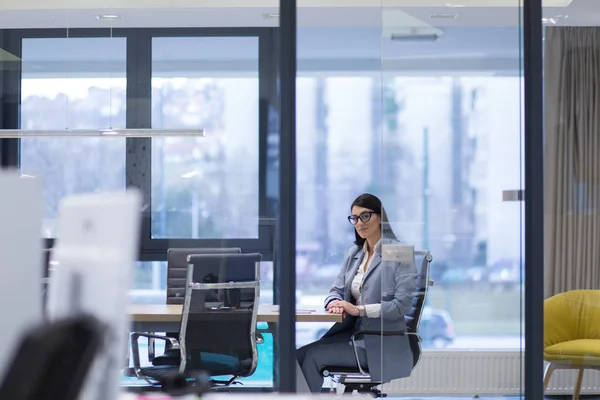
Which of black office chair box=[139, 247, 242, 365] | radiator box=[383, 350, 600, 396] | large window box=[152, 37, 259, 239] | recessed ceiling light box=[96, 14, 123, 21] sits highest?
recessed ceiling light box=[96, 14, 123, 21]

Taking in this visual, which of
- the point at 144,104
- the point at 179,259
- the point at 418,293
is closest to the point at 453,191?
the point at 418,293

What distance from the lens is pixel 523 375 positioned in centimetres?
408

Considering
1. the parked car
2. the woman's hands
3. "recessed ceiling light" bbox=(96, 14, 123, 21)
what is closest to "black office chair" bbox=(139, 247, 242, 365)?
the woman's hands

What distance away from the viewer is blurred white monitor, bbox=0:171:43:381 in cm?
160

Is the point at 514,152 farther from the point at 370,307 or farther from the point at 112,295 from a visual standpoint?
the point at 112,295

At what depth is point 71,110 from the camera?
14.4ft

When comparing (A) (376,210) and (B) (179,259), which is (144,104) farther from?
(A) (376,210)

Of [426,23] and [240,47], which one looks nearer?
[426,23]

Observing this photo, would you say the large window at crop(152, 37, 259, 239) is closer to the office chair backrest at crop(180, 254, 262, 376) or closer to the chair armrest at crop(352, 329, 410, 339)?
the office chair backrest at crop(180, 254, 262, 376)

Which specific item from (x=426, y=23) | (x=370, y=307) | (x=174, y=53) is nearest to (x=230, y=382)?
(x=370, y=307)

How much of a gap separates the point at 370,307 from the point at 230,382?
905 mm

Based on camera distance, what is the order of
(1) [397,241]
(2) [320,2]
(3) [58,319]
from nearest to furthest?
(3) [58,319] → (1) [397,241] → (2) [320,2]

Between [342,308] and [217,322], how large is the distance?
71 centimetres

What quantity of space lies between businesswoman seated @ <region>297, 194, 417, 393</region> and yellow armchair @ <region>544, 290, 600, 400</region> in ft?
2.35
